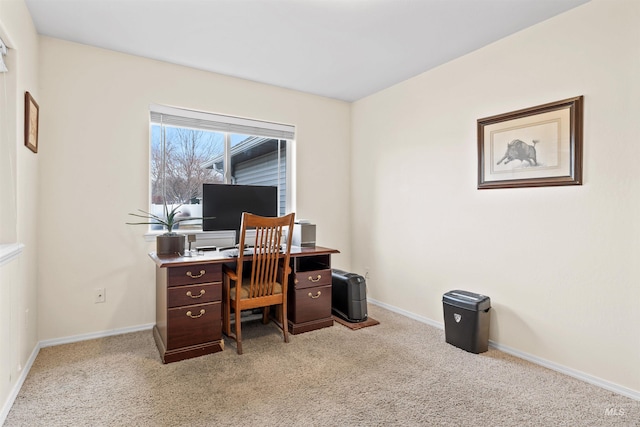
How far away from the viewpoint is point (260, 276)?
2.67 m

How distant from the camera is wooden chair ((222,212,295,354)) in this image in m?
2.52

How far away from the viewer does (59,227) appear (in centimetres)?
268

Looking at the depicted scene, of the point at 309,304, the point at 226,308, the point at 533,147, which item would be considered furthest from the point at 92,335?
the point at 533,147

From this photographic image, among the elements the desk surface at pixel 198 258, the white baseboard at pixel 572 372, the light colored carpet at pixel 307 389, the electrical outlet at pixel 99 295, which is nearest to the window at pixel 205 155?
the desk surface at pixel 198 258

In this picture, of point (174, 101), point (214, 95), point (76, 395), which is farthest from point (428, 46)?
point (76, 395)

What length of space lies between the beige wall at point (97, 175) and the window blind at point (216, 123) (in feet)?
0.25

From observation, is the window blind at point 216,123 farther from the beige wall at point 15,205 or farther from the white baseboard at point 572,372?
the white baseboard at point 572,372

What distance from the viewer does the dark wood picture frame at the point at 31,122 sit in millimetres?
2180

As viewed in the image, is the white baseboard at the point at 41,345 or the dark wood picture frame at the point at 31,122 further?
the dark wood picture frame at the point at 31,122

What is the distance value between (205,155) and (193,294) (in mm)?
1551

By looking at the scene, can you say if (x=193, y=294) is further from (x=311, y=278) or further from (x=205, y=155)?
(x=205, y=155)

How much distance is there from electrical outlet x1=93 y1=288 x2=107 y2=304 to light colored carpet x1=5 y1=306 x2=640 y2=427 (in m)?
0.33

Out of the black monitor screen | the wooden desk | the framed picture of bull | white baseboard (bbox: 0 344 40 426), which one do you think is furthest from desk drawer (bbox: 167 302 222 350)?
the framed picture of bull

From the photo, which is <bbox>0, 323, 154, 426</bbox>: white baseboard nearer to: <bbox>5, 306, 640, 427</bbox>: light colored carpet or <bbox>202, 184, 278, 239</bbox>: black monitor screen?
<bbox>5, 306, 640, 427</bbox>: light colored carpet
